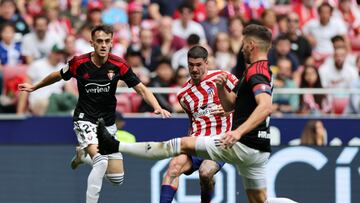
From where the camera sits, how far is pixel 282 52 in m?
19.6

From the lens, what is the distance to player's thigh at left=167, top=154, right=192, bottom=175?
43.1ft

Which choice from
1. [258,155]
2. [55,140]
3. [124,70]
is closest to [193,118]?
[124,70]

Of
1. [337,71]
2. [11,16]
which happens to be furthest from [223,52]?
[11,16]

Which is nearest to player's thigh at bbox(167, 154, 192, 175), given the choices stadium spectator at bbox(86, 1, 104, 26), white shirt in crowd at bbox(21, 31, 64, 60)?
white shirt in crowd at bbox(21, 31, 64, 60)

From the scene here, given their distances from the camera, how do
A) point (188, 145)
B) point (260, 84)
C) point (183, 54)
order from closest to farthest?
point (260, 84) < point (188, 145) < point (183, 54)

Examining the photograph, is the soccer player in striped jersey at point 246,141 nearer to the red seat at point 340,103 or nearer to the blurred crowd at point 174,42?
the blurred crowd at point 174,42

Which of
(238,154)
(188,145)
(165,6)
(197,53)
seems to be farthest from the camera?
(165,6)

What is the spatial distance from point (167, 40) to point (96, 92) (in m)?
6.77

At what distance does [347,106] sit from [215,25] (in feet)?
12.3

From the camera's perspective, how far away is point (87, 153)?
45.7 ft

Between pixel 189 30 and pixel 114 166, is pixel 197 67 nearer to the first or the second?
pixel 114 166

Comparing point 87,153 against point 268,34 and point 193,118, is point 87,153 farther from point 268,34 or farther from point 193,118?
point 268,34

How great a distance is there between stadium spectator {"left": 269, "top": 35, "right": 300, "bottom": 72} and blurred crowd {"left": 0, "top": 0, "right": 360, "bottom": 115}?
0.02 meters

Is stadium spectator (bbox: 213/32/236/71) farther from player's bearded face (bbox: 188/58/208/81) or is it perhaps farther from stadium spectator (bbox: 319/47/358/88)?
player's bearded face (bbox: 188/58/208/81)
